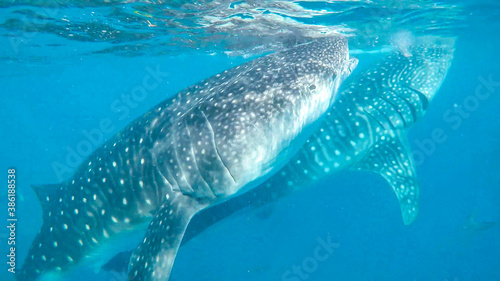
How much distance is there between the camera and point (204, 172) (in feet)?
13.8

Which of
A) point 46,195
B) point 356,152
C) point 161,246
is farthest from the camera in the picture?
point 356,152

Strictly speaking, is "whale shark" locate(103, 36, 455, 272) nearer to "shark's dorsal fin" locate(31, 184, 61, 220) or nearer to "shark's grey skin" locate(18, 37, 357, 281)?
"shark's dorsal fin" locate(31, 184, 61, 220)

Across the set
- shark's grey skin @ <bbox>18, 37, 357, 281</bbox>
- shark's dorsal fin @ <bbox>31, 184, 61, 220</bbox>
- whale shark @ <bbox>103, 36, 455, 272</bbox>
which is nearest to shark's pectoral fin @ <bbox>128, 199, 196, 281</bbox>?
shark's grey skin @ <bbox>18, 37, 357, 281</bbox>

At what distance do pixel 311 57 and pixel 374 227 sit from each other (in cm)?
1346

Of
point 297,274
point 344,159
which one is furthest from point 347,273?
point 344,159

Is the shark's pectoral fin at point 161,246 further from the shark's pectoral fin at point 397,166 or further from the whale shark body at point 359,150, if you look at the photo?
the shark's pectoral fin at point 397,166

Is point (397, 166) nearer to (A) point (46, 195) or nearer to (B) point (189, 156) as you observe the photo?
(B) point (189, 156)

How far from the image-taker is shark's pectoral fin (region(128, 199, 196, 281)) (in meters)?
3.76

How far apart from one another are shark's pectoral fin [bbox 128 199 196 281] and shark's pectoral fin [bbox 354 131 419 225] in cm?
516

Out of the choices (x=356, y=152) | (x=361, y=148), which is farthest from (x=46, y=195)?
(x=361, y=148)

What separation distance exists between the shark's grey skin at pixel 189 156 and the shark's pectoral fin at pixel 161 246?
0.5 inches

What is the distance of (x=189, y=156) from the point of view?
428cm

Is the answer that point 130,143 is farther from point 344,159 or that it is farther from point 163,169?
point 344,159

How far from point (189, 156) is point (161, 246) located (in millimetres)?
1232
